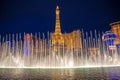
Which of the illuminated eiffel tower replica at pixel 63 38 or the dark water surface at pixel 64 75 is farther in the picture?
the illuminated eiffel tower replica at pixel 63 38

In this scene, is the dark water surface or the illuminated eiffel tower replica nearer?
the dark water surface

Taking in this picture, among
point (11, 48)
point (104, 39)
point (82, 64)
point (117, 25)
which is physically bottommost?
point (82, 64)

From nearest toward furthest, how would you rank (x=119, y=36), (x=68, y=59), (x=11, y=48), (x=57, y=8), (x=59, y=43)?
(x=68, y=59) → (x=11, y=48) → (x=59, y=43) → (x=57, y=8) → (x=119, y=36)

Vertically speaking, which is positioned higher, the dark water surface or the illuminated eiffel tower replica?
the illuminated eiffel tower replica

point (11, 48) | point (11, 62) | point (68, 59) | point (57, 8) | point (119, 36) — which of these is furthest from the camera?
point (119, 36)

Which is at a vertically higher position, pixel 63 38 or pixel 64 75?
pixel 63 38

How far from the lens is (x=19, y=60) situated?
45000mm

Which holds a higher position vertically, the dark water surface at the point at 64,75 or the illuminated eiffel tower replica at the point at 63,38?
the illuminated eiffel tower replica at the point at 63,38

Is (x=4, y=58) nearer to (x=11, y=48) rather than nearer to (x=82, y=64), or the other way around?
(x=11, y=48)

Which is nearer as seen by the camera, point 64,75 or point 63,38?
point 64,75

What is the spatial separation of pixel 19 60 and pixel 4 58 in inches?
182

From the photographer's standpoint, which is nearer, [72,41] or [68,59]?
[68,59]

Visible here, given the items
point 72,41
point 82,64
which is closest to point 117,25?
point 72,41

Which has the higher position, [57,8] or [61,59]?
[57,8]
